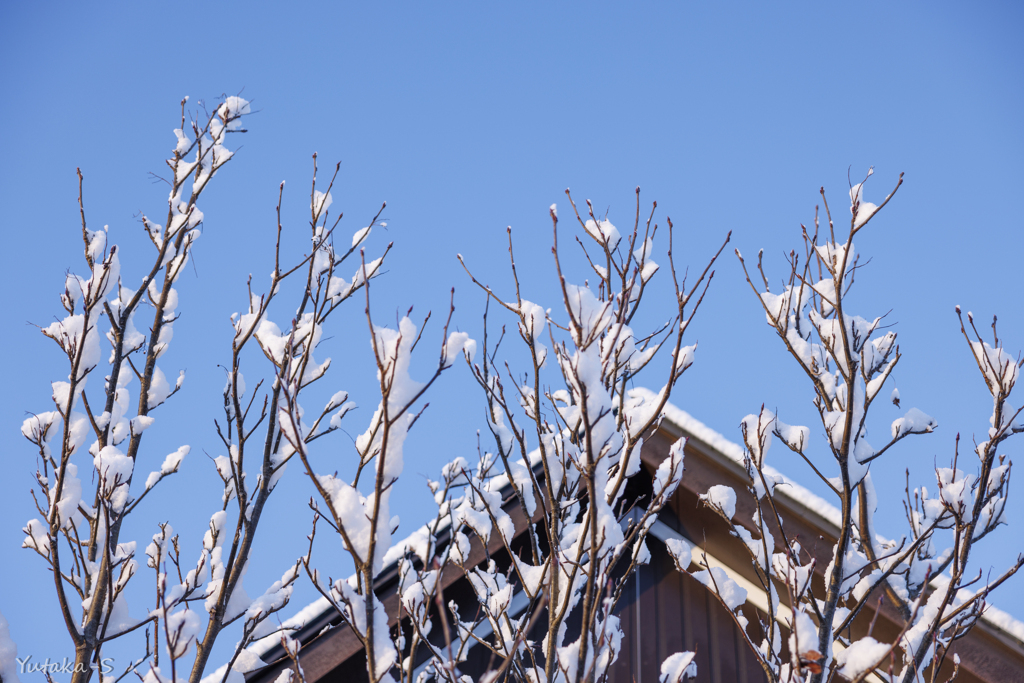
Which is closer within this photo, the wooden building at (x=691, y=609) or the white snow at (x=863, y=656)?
the white snow at (x=863, y=656)

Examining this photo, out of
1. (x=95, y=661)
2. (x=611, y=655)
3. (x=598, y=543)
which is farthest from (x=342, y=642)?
(x=598, y=543)

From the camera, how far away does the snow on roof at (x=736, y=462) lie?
10.9 ft

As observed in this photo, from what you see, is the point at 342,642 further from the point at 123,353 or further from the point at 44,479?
the point at 123,353

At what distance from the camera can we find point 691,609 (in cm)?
427

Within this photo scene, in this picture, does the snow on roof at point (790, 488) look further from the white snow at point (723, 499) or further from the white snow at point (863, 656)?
the white snow at point (863, 656)

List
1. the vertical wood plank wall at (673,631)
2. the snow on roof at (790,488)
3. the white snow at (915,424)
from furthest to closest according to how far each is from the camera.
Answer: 1. the vertical wood plank wall at (673,631)
2. the snow on roof at (790,488)
3. the white snow at (915,424)

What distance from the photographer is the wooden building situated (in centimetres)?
338

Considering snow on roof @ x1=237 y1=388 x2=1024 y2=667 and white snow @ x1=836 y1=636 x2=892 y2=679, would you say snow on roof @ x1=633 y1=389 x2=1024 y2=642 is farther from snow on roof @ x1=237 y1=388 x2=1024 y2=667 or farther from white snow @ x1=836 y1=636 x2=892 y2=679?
white snow @ x1=836 y1=636 x2=892 y2=679

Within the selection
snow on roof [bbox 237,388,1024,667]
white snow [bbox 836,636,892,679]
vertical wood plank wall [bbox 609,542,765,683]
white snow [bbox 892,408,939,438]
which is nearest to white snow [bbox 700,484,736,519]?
snow on roof [bbox 237,388,1024,667]

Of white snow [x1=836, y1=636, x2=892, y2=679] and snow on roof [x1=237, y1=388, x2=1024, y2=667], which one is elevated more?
snow on roof [x1=237, y1=388, x2=1024, y2=667]

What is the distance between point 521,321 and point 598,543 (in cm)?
111

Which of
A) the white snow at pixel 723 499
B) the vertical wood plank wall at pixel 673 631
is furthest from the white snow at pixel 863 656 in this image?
the vertical wood plank wall at pixel 673 631

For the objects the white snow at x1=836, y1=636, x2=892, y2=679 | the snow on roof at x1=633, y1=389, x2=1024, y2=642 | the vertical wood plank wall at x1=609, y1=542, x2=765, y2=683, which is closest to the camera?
the white snow at x1=836, y1=636, x2=892, y2=679

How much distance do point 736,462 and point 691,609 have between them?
1045mm
